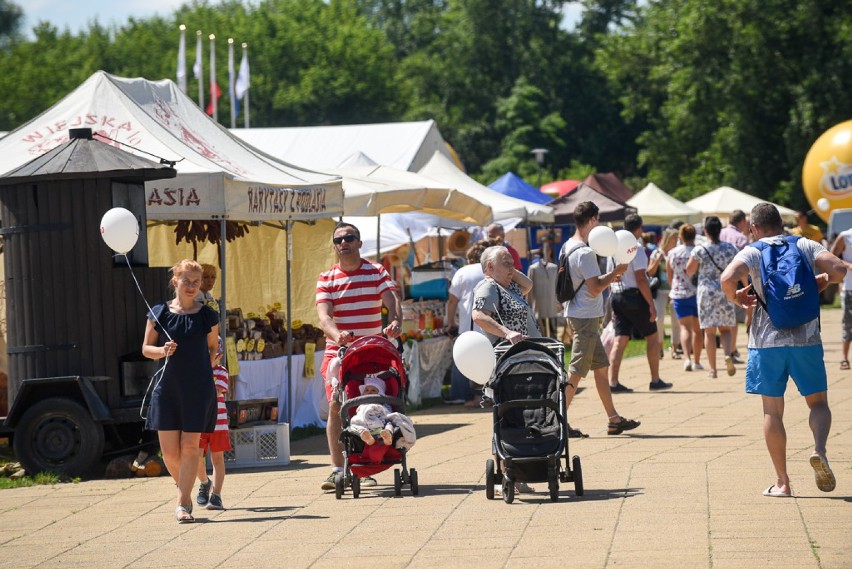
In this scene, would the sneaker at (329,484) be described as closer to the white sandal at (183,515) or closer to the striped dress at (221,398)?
the striped dress at (221,398)

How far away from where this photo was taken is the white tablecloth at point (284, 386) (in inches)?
475

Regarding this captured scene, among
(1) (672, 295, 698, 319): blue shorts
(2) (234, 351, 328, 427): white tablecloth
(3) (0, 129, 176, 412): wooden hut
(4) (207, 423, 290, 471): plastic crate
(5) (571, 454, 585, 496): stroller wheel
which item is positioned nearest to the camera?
(5) (571, 454, 585, 496): stroller wheel

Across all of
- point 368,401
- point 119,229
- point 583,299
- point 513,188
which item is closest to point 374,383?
point 368,401

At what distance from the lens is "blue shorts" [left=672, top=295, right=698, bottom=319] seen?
1631 cm

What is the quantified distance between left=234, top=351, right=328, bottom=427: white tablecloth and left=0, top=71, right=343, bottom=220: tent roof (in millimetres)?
1500

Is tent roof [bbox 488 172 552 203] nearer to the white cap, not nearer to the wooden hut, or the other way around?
the wooden hut

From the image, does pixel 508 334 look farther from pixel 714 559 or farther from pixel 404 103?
pixel 404 103

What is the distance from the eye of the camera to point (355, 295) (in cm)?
914

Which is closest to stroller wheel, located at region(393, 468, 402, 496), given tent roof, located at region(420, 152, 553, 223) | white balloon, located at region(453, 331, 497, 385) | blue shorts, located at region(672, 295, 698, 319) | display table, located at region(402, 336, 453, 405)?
white balloon, located at region(453, 331, 497, 385)

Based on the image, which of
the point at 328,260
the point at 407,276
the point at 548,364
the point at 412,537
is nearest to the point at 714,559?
the point at 412,537

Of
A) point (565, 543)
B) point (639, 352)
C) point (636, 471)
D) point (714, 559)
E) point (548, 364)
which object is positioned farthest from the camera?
point (639, 352)

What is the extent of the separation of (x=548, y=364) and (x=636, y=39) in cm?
4418

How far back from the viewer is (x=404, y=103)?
7419 cm

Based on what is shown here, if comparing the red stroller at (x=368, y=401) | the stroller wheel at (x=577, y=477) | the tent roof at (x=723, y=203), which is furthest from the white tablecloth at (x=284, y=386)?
the tent roof at (x=723, y=203)
